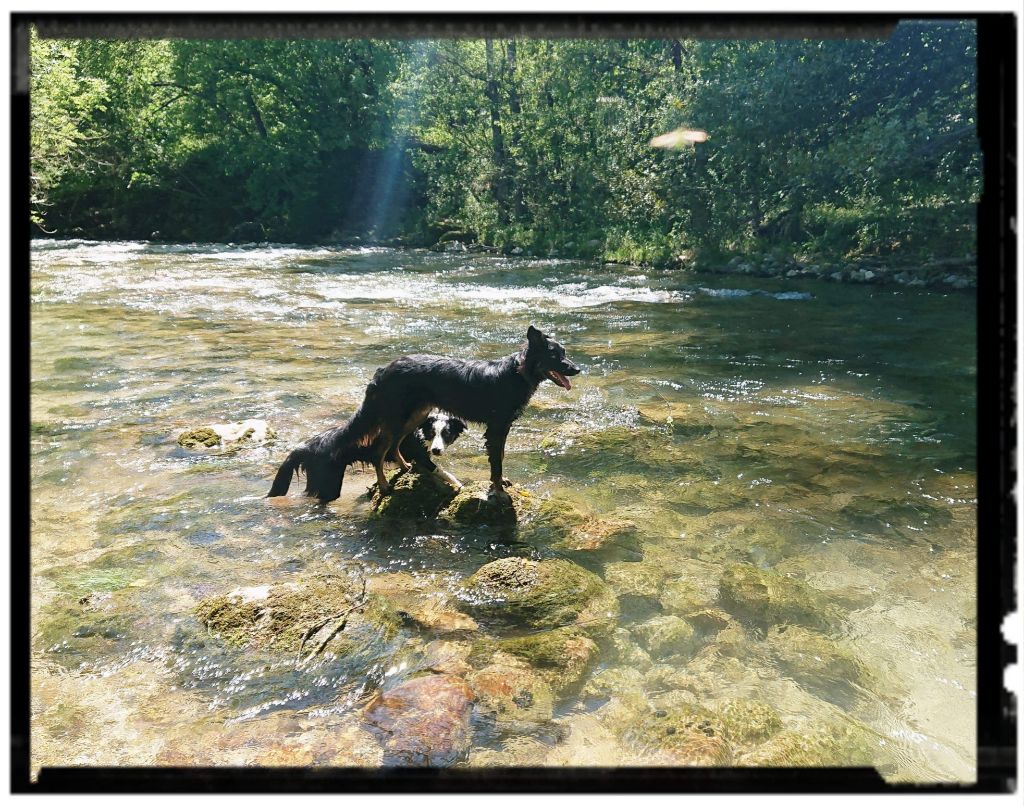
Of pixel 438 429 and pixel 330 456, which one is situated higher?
pixel 438 429

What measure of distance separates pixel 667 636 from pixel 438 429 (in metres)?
1.87

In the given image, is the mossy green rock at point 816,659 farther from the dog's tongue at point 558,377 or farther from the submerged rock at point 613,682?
the dog's tongue at point 558,377

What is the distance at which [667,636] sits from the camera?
2.97 metres

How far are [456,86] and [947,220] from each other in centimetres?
790

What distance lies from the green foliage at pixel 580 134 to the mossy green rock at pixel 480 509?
691cm

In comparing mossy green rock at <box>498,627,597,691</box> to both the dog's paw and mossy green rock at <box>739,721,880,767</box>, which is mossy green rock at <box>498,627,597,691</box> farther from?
the dog's paw

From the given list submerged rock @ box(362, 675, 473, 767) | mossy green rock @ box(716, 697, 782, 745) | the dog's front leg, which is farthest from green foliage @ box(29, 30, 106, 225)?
mossy green rock @ box(716, 697, 782, 745)

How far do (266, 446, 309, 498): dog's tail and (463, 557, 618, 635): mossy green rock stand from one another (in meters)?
1.45

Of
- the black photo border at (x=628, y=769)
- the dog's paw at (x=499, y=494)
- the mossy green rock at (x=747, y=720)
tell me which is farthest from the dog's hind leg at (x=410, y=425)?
the black photo border at (x=628, y=769)

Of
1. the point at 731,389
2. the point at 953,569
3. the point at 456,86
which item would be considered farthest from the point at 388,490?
the point at 456,86

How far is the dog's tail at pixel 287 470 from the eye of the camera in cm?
423

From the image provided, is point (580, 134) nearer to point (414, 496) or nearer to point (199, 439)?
point (199, 439)

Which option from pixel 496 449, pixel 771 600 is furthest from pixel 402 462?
pixel 771 600

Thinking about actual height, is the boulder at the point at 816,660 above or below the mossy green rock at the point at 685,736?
above
